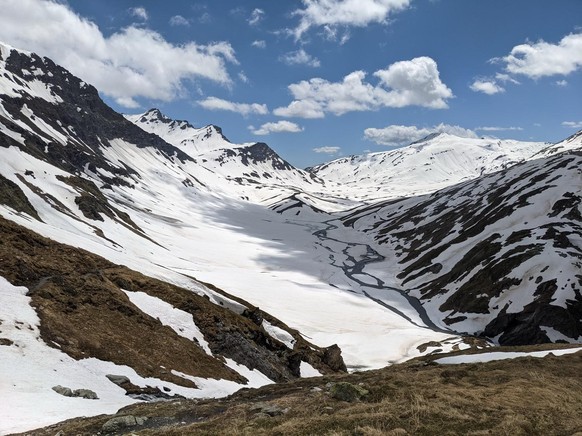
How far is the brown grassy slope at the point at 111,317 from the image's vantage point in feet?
87.0

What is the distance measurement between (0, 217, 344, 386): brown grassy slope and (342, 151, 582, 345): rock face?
220 feet

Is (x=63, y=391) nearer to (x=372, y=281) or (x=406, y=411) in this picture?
(x=406, y=411)

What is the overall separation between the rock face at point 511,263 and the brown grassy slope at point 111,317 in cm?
6718

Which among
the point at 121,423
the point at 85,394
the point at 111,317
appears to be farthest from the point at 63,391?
the point at 111,317

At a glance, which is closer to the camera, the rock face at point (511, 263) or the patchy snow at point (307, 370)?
the patchy snow at point (307, 370)

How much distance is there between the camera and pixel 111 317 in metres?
31.1

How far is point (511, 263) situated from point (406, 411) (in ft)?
353

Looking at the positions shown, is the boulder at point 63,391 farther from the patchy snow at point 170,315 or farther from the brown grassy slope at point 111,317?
the patchy snow at point 170,315

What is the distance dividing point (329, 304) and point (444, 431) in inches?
3941

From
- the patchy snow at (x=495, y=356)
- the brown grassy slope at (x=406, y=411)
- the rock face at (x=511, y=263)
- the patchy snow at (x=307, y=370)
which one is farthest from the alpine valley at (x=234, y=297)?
the patchy snow at (x=495, y=356)

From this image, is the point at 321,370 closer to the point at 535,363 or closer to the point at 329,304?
the point at 535,363

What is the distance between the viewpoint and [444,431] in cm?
1367

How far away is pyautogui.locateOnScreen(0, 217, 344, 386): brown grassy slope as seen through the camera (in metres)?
26.5

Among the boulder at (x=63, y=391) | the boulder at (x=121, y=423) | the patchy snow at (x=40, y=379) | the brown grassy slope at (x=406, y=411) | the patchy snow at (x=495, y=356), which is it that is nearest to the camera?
the brown grassy slope at (x=406, y=411)
